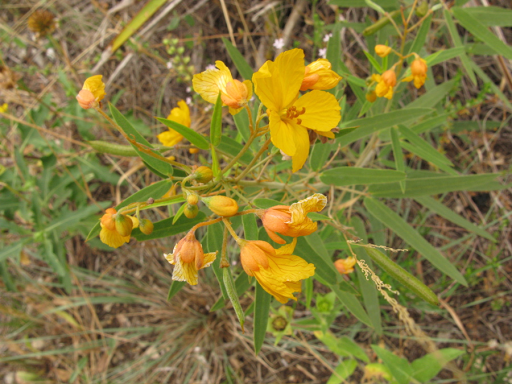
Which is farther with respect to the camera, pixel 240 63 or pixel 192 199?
pixel 240 63

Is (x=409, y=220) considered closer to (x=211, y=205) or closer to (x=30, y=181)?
(x=211, y=205)

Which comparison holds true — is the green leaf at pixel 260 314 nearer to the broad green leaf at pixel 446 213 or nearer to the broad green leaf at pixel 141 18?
the broad green leaf at pixel 446 213

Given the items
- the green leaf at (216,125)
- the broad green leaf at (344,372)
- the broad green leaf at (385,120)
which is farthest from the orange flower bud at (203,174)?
the broad green leaf at (344,372)

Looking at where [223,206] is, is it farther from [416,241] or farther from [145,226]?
[416,241]

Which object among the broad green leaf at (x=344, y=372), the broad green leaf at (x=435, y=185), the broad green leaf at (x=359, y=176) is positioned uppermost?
the broad green leaf at (x=359, y=176)

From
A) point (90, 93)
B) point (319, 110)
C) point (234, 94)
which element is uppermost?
point (90, 93)

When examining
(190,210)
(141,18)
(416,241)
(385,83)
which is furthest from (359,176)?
(141,18)
